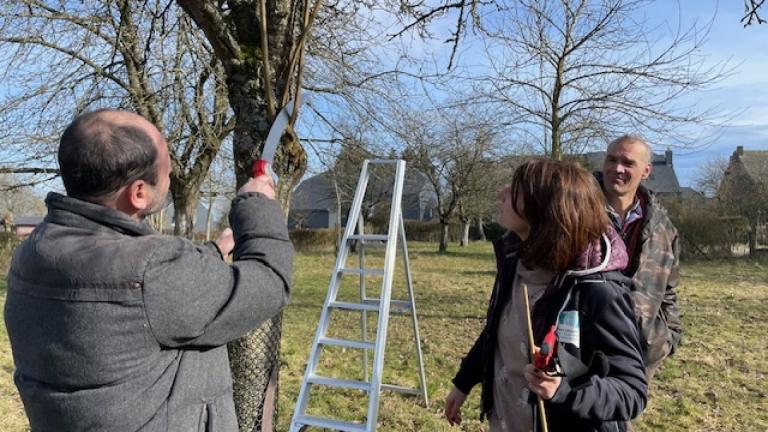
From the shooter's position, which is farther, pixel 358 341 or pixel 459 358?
pixel 459 358

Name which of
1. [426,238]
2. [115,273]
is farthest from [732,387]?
[426,238]

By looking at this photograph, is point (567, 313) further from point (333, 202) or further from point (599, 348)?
point (333, 202)

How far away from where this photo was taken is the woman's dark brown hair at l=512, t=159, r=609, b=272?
1728mm

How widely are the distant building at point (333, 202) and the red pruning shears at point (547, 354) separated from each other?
2771cm

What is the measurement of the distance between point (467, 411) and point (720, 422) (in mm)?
1924

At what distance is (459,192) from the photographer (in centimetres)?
2772

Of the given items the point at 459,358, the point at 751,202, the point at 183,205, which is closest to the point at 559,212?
the point at 459,358

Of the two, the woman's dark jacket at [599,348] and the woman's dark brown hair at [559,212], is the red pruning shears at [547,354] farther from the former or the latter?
the woman's dark brown hair at [559,212]

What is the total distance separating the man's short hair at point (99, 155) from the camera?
1.28m

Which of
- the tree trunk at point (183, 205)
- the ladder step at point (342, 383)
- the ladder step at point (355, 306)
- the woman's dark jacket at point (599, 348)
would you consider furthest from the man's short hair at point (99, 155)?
the tree trunk at point (183, 205)

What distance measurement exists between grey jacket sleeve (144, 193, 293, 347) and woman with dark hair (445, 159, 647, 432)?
725 millimetres

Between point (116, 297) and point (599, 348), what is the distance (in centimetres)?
129

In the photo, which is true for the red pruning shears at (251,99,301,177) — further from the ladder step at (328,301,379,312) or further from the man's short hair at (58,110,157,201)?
the ladder step at (328,301,379,312)

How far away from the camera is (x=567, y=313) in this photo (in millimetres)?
1665
